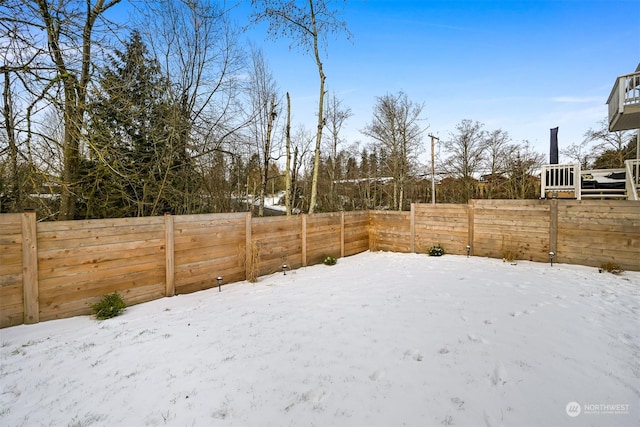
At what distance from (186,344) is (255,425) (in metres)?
1.51

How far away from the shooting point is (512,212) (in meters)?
7.19

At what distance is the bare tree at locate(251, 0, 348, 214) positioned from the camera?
26.8ft

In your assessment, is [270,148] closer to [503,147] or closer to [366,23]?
[366,23]

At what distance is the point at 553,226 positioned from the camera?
6688 millimetres

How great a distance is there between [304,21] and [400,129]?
9.56 meters

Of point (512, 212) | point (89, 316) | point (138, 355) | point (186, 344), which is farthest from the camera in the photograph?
point (512, 212)

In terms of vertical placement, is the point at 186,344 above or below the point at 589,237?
below

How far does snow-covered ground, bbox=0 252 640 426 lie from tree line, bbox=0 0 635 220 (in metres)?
2.12

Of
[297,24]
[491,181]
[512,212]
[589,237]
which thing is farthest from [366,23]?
[491,181]

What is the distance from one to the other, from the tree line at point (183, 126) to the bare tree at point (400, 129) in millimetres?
57

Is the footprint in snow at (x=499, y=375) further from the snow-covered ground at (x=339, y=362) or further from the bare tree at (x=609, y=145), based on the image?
the bare tree at (x=609, y=145)

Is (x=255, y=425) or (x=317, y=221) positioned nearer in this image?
(x=255, y=425)

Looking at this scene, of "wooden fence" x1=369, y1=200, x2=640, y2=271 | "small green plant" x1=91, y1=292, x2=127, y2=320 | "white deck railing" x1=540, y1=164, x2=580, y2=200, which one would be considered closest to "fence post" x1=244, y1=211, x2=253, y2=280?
"small green plant" x1=91, y1=292, x2=127, y2=320

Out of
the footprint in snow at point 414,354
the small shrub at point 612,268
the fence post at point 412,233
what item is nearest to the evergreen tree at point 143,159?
the footprint in snow at point 414,354
